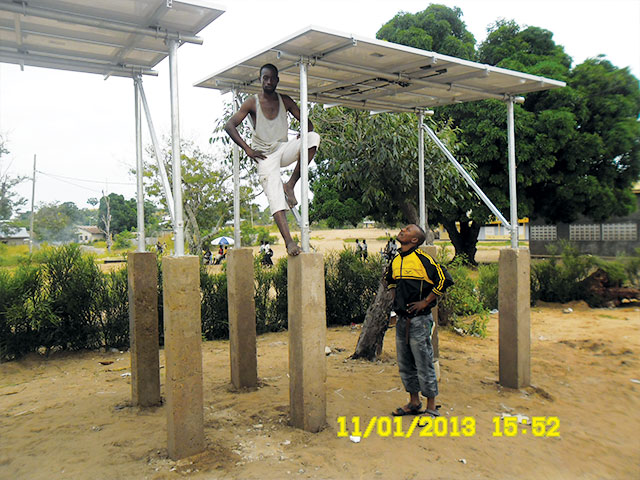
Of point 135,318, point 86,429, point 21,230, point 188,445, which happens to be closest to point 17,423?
point 86,429

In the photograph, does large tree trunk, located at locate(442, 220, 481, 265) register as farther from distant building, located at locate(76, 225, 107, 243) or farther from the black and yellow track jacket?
distant building, located at locate(76, 225, 107, 243)

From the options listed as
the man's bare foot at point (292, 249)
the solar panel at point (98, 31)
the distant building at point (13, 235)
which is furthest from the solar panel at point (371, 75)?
the distant building at point (13, 235)

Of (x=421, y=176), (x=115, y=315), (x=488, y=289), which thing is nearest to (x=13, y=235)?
(x=115, y=315)

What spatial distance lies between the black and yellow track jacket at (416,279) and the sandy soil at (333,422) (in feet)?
3.60

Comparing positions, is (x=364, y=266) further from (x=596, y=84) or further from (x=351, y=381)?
(x=596, y=84)

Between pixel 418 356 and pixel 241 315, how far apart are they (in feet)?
6.54

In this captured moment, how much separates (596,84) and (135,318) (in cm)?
1667

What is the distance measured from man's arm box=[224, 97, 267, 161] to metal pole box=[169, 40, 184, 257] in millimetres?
642

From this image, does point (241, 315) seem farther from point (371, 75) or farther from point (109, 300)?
point (109, 300)

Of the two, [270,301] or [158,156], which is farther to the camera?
[270,301]

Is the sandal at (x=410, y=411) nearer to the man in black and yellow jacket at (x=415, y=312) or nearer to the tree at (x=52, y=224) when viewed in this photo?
the man in black and yellow jacket at (x=415, y=312)

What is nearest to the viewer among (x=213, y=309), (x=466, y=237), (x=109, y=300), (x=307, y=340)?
(x=307, y=340)

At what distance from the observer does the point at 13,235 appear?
42.8 metres

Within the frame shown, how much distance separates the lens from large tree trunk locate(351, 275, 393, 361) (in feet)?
22.2
